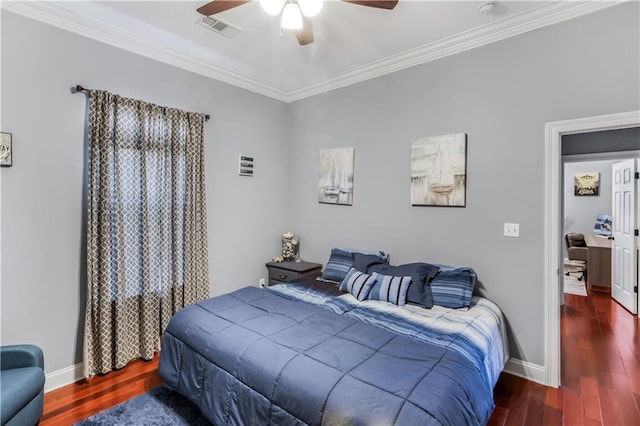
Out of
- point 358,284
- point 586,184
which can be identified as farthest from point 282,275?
point 586,184

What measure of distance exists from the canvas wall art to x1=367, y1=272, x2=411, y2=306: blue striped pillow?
7.06 metres

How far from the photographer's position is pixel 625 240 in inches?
174

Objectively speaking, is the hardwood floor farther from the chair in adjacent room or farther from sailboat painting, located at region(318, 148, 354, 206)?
the chair in adjacent room

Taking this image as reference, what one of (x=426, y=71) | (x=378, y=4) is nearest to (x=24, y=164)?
(x=378, y=4)

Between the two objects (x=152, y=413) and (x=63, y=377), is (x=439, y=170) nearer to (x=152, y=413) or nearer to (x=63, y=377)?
(x=152, y=413)

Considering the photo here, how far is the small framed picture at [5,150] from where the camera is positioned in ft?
7.40

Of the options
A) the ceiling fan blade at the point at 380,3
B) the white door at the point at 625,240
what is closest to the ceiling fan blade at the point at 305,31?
the ceiling fan blade at the point at 380,3

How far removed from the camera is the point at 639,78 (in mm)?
2189

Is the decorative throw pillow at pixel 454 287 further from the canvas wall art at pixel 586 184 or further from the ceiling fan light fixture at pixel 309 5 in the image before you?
the canvas wall art at pixel 586 184

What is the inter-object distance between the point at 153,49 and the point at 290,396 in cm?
315

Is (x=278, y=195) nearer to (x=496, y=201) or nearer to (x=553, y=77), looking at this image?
(x=496, y=201)

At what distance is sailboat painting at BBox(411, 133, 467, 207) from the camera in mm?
2936

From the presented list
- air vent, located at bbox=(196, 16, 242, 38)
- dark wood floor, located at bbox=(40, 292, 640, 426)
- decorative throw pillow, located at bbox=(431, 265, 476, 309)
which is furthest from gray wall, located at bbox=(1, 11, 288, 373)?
decorative throw pillow, located at bbox=(431, 265, 476, 309)

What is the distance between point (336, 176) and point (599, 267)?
484cm
